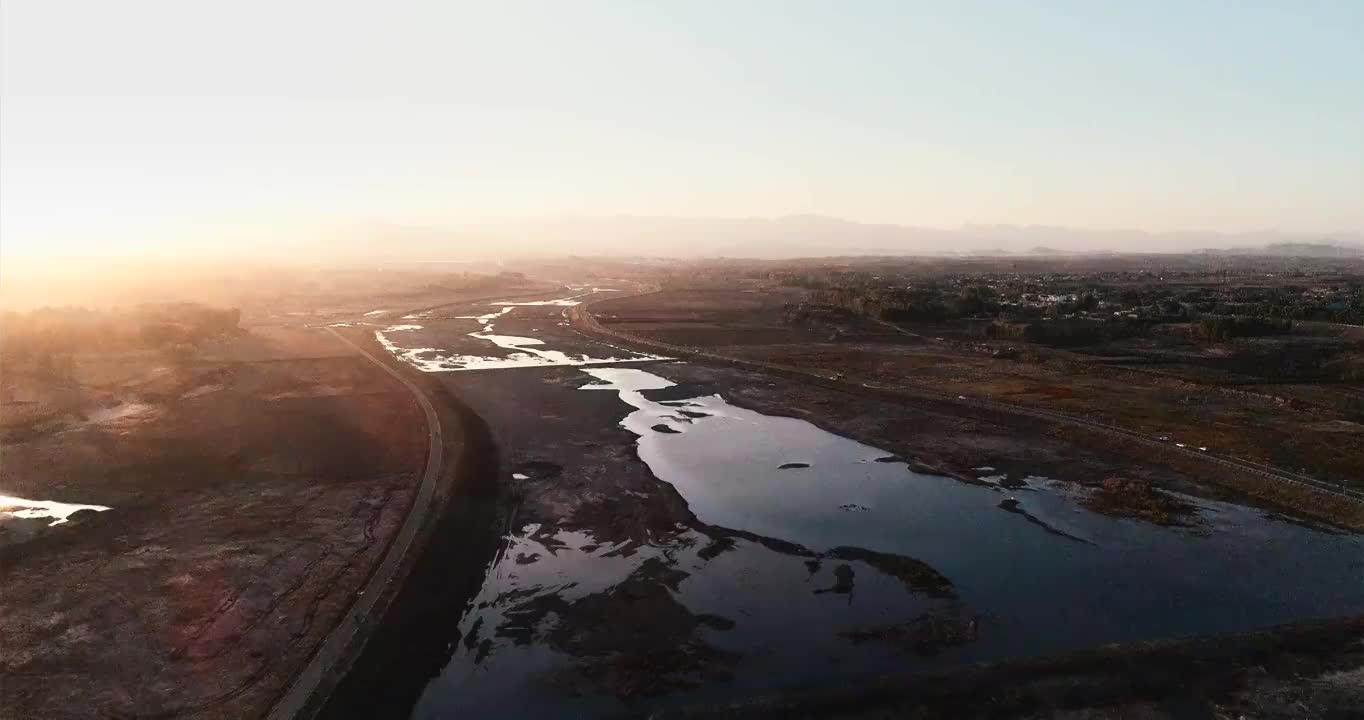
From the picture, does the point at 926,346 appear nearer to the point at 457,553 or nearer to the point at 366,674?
the point at 457,553

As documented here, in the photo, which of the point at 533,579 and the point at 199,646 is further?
the point at 533,579

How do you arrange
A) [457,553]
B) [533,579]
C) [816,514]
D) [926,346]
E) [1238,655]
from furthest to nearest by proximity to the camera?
1. [926,346]
2. [816,514]
3. [457,553]
4. [533,579]
5. [1238,655]

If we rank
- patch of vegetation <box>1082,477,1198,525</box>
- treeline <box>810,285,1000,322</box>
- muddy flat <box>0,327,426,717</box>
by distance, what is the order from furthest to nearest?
treeline <box>810,285,1000,322</box>, patch of vegetation <box>1082,477,1198,525</box>, muddy flat <box>0,327,426,717</box>

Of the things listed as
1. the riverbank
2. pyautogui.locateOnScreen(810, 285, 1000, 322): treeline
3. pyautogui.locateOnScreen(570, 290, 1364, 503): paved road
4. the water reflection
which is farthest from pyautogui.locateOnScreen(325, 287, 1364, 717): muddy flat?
pyautogui.locateOnScreen(810, 285, 1000, 322): treeline

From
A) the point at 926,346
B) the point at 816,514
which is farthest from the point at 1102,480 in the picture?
the point at 926,346

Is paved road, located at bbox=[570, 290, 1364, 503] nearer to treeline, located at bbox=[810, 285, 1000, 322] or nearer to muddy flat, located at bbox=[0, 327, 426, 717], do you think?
muddy flat, located at bbox=[0, 327, 426, 717]

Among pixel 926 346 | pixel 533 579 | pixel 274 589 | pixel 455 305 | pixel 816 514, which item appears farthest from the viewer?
pixel 455 305

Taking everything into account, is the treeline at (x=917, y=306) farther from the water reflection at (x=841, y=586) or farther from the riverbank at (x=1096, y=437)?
the water reflection at (x=841, y=586)

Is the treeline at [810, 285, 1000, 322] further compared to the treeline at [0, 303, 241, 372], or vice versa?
the treeline at [810, 285, 1000, 322]
